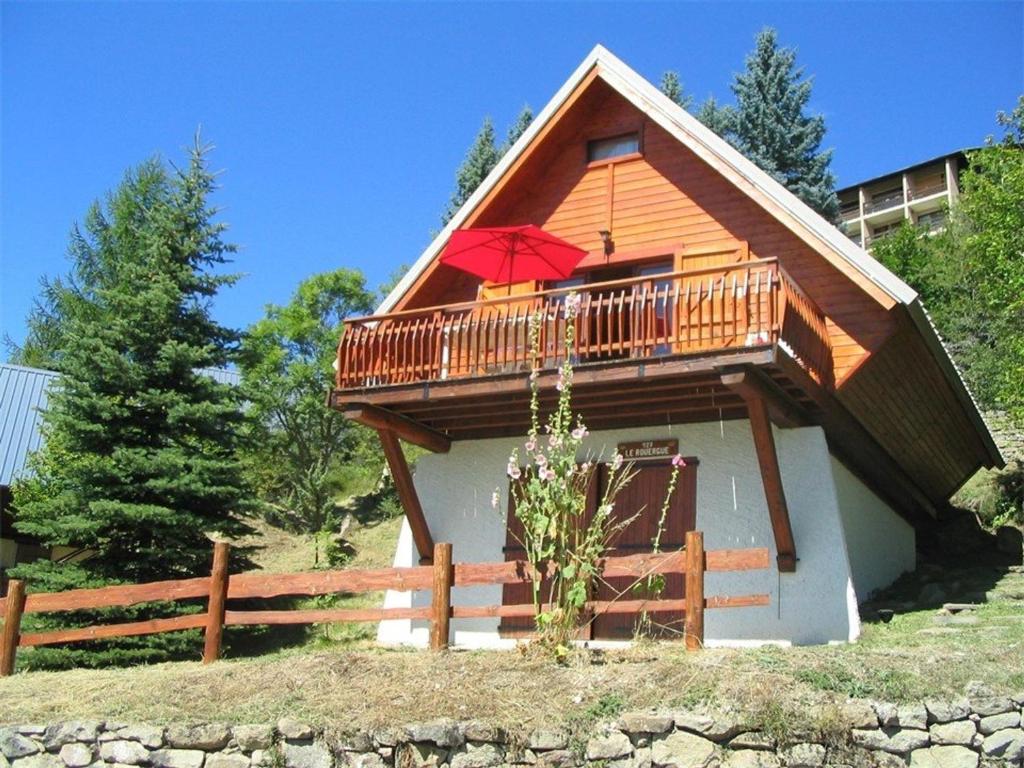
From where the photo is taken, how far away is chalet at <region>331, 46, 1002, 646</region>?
1223cm

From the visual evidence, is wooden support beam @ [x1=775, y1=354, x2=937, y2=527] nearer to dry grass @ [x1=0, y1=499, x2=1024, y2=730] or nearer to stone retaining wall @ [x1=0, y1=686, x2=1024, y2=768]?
dry grass @ [x1=0, y1=499, x2=1024, y2=730]

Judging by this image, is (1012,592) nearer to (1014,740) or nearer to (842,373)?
(842,373)

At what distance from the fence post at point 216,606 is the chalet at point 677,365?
8.37 feet

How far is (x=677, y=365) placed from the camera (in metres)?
11.8

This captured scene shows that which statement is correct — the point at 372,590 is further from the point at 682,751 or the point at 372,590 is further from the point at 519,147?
the point at 519,147

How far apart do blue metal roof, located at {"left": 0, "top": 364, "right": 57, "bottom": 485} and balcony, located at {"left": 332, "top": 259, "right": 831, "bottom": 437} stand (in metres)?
10.4

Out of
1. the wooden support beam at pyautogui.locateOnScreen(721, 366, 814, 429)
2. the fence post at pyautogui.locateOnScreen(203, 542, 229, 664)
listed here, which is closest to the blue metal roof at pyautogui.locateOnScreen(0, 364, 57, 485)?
the fence post at pyautogui.locateOnScreen(203, 542, 229, 664)

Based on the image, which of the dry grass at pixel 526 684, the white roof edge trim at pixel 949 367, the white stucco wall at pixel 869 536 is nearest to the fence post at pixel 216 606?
the dry grass at pixel 526 684

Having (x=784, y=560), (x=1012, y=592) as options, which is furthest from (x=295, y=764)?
(x=1012, y=592)

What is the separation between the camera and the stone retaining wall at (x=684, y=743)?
7992mm

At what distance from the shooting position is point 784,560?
12.6 m

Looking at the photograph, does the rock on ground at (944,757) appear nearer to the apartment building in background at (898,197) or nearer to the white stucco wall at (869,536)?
the white stucco wall at (869,536)

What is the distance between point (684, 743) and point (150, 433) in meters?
10.3

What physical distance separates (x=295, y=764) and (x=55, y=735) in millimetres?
2534
